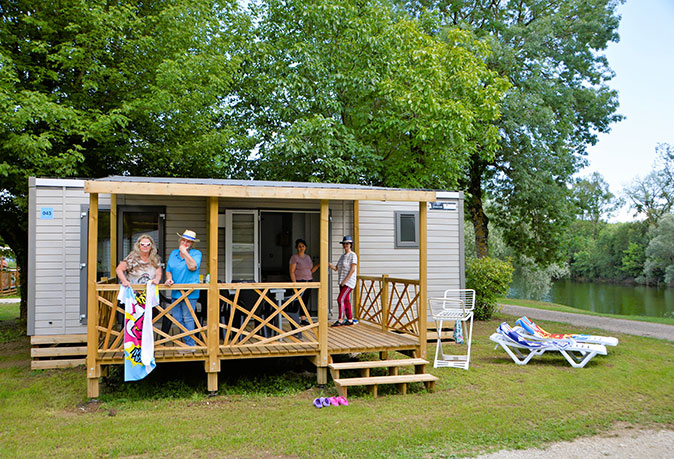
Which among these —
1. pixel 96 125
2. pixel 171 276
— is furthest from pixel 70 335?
pixel 96 125

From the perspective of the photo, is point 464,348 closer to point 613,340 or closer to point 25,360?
point 613,340

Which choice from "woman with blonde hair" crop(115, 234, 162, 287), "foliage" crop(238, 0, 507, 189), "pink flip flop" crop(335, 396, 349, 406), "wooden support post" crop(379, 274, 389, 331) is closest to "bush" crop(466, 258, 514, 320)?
"foliage" crop(238, 0, 507, 189)

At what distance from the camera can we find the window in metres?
9.41

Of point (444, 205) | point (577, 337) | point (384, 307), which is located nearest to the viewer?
point (384, 307)

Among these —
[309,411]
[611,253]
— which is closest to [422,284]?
[309,411]

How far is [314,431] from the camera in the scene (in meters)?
4.93

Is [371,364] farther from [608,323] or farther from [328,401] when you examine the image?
[608,323]

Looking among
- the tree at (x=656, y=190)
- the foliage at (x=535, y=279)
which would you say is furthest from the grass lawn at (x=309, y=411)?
the tree at (x=656, y=190)

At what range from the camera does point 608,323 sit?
1254cm

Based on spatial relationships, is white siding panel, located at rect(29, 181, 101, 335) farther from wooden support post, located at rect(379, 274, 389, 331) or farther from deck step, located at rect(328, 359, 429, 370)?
wooden support post, located at rect(379, 274, 389, 331)

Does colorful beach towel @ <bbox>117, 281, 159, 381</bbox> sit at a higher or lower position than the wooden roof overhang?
lower

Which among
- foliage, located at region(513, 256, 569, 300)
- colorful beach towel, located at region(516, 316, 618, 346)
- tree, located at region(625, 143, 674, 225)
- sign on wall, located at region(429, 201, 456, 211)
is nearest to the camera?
colorful beach towel, located at region(516, 316, 618, 346)

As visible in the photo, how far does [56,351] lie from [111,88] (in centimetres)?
591

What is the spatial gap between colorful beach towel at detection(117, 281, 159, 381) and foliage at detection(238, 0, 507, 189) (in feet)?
20.8
